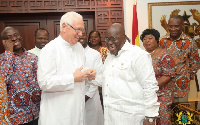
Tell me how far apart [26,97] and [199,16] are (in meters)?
4.10

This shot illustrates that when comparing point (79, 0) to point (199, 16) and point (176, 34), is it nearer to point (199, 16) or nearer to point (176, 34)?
point (176, 34)

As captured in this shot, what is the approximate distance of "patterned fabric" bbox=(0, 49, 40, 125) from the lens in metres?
2.29

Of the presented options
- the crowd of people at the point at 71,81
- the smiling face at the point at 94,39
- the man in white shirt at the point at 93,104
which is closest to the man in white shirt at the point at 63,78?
the crowd of people at the point at 71,81

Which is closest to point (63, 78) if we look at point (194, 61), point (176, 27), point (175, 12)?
point (176, 27)

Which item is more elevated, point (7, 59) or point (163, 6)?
point (163, 6)

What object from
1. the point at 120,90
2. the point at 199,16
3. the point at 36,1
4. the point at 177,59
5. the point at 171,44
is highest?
the point at 36,1

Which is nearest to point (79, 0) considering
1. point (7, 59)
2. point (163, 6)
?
point (163, 6)

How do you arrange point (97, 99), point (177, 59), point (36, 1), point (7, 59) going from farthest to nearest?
1. point (36, 1)
2. point (177, 59)
3. point (97, 99)
4. point (7, 59)

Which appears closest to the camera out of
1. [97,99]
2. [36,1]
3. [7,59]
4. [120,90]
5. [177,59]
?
[120,90]

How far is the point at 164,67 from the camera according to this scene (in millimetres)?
2672

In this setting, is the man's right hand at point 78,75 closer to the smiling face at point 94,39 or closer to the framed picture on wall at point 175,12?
the smiling face at point 94,39

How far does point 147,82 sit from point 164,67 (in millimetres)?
793

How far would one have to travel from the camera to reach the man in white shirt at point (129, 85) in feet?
6.48

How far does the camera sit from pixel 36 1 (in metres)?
4.79
